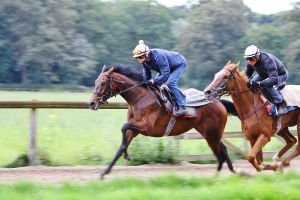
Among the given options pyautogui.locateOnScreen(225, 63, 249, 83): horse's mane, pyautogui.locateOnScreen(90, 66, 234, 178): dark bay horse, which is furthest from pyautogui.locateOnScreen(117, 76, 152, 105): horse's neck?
pyautogui.locateOnScreen(225, 63, 249, 83): horse's mane

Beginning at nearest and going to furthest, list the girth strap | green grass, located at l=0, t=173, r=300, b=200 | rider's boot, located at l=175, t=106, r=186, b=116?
green grass, located at l=0, t=173, r=300, b=200 → rider's boot, located at l=175, t=106, r=186, b=116 → the girth strap

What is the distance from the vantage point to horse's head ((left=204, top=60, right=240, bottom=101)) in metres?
10.3

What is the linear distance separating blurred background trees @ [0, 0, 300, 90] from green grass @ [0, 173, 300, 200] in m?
41.0

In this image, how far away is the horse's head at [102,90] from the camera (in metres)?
10.5

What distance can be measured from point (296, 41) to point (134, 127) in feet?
145

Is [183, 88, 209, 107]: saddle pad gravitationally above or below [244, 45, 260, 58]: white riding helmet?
below

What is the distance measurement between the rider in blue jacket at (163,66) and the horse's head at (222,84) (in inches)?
30.4

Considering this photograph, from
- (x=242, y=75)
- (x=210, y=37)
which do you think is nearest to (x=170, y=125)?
(x=242, y=75)

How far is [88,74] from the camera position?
2274 inches

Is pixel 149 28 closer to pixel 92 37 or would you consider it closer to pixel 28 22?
pixel 92 37

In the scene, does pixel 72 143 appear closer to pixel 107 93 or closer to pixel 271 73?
pixel 107 93

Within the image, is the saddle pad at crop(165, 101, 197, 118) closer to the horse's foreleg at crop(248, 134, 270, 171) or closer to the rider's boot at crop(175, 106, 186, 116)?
the rider's boot at crop(175, 106, 186, 116)

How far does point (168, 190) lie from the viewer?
7.99 metres

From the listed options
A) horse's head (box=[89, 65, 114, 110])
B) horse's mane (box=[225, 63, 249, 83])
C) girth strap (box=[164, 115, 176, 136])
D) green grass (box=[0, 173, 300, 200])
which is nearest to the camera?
green grass (box=[0, 173, 300, 200])
